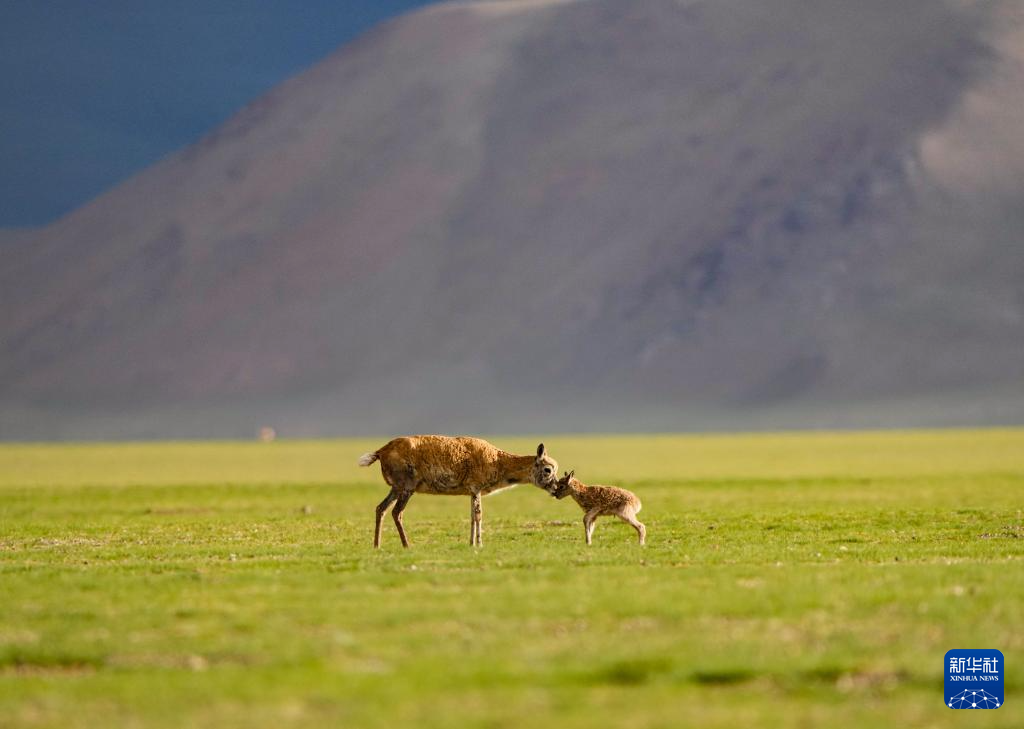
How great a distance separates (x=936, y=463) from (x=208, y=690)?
77.0 metres

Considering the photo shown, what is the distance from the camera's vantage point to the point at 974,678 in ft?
43.1

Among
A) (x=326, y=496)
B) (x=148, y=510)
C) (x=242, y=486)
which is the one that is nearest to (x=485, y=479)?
(x=148, y=510)

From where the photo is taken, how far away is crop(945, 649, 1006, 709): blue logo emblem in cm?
1252

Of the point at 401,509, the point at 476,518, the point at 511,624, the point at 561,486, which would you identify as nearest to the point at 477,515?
the point at 476,518

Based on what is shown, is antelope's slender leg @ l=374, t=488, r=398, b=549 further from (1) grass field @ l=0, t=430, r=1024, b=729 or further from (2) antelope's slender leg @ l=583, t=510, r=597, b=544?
(2) antelope's slender leg @ l=583, t=510, r=597, b=544

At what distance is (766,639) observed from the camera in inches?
589

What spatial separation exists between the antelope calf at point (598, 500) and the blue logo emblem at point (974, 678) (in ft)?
39.9

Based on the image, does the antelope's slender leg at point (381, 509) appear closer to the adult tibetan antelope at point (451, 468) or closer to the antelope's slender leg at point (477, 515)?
the adult tibetan antelope at point (451, 468)

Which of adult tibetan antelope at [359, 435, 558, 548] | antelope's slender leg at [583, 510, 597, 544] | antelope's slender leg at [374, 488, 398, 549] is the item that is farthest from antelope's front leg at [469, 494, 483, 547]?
antelope's slender leg at [583, 510, 597, 544]

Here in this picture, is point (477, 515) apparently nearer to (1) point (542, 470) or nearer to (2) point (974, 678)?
(1) point (542, 470)

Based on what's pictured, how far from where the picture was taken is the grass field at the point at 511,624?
1237cm

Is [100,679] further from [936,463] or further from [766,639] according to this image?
[936,463]

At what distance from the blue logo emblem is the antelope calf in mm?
12162

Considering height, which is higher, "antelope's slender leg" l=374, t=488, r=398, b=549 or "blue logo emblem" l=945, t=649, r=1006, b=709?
"antelope's slender leg" l=374, t=488, r=398, b=549
